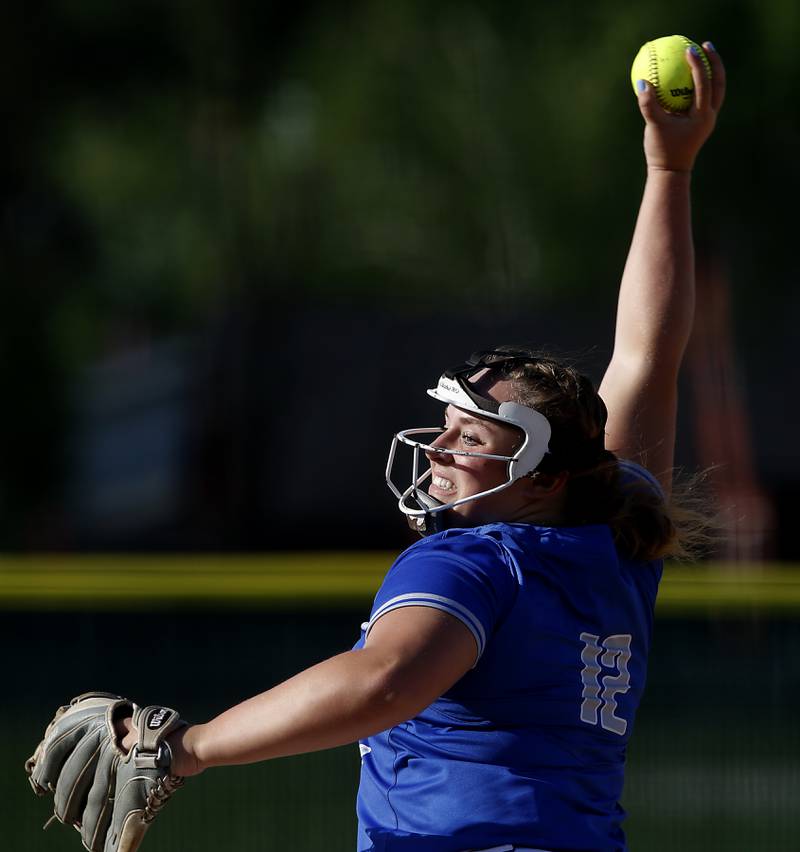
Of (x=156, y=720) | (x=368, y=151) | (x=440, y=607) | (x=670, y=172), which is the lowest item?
(x=156, y=720)

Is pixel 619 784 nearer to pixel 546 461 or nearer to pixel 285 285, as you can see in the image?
pixel 546 461

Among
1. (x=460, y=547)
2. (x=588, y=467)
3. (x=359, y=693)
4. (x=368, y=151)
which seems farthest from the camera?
(x=368, y=151)

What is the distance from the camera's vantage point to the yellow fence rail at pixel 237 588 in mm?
5367

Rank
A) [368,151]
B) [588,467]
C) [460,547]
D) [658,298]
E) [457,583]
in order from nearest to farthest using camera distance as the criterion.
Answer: [457,583] < [460,547] < [588,467] < [658,298] < [368,151]

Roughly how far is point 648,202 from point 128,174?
2187 centimetres

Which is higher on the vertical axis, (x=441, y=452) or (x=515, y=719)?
(x=441, y=452)

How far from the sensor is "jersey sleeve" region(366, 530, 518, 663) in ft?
6.47

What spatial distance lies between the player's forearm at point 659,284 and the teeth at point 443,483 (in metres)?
0.61

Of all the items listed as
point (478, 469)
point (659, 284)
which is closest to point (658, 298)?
point (659, 284)

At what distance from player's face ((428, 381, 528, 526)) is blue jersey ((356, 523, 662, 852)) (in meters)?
0.09

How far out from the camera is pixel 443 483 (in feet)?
7.67

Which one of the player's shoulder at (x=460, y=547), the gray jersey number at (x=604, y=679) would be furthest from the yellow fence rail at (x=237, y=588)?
the player's shoulder at (x=460, y=547)

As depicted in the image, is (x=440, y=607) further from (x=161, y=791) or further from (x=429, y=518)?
(x=161, y=791)

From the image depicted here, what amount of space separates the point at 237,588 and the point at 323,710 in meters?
3.70
